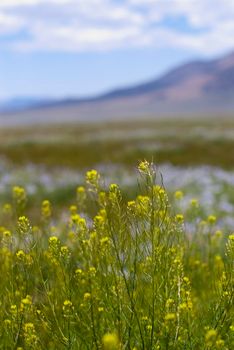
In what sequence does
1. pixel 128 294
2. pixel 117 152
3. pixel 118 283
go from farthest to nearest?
pixel 117 152 < pixel 118 283 < pixel 128 294

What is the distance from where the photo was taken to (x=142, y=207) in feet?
12.7

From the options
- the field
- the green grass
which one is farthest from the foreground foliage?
the green grass

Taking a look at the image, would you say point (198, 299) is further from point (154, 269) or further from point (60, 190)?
point (60, 190)

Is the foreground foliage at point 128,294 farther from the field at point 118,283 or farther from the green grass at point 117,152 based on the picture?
the green grass at point 117,152

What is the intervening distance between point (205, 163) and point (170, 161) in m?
1.51

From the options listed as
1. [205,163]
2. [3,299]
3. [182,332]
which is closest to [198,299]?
[182,332]

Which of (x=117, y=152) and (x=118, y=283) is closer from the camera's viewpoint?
(x=118, y=283)

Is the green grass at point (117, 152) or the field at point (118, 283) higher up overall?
the green grass at point (117, 152)

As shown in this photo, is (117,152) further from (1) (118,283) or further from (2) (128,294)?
(2) (128,294)

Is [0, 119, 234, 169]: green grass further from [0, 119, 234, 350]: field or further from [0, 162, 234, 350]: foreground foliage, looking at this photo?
[0, 162, 234, 350]: foreground foliage

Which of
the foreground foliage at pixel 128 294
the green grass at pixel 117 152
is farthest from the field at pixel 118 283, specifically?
the green grass at pixel 117 152

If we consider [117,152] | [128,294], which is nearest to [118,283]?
[128,294]

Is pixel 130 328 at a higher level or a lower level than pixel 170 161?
lower

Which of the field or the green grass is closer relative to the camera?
the field
